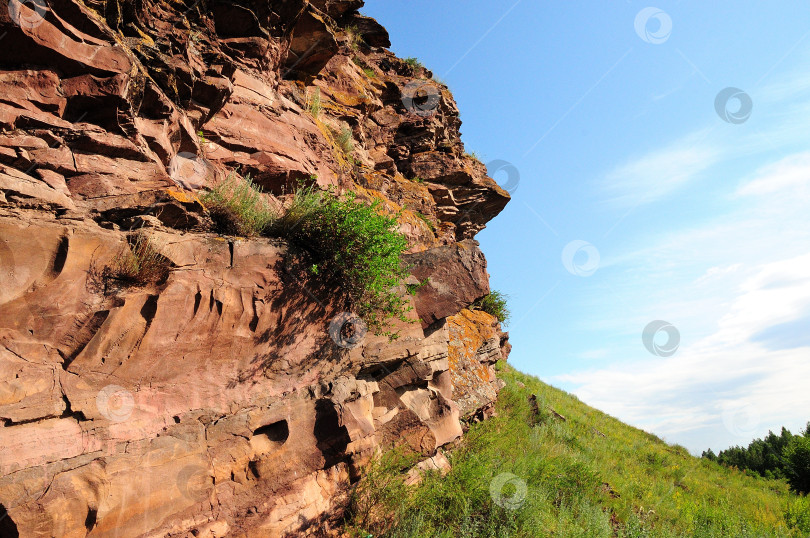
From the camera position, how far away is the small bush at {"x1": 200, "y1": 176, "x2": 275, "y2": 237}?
5219 mm

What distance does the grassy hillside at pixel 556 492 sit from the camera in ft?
16.3

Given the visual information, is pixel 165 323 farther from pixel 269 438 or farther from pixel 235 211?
pixel 235 211

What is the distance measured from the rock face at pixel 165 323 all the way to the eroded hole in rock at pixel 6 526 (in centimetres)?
2

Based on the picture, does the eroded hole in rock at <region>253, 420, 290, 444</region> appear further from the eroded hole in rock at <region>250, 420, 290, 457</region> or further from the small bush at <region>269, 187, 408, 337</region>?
the small bush at <region>269, 187, 408, 337</region>

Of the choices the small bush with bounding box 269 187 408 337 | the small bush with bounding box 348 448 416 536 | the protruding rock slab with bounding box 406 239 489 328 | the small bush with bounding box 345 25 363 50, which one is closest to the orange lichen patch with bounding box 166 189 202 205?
the small bush with bounding box 269 187 408 337

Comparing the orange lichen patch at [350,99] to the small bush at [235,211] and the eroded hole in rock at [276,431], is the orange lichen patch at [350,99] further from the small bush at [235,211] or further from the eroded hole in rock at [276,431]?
the eroded hole in rock at [276,431]

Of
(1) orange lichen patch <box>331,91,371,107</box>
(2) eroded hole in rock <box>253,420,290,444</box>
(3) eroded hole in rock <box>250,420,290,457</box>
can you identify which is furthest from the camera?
(1) orange lichen patch <box>331,91,371,107</box>

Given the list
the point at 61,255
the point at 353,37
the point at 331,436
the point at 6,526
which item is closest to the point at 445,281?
the point at 331,436

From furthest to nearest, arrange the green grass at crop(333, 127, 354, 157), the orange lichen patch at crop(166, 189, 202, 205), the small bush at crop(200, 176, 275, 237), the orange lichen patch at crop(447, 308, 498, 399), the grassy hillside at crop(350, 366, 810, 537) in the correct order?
the green grass at crop(333, 127, 354, 157)
the orange lichen patch at crop(447, 308, 498, 399)
the small bush at crop(200, 176, 275, 237)
the grassy hillside at crop(350, 366, 810, 537)
the orange lichen patch at crop(166, 189, 202, 205)

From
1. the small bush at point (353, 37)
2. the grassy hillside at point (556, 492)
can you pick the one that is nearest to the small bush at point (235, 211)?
the grassy hillside at point (556, 492)

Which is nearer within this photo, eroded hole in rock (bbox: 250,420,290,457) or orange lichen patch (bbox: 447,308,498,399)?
eroded hole in rock (bbox: 250,420,290,457)

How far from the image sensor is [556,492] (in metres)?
7.06

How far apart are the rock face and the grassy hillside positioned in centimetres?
56

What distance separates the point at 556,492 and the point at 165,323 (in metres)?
6.48
